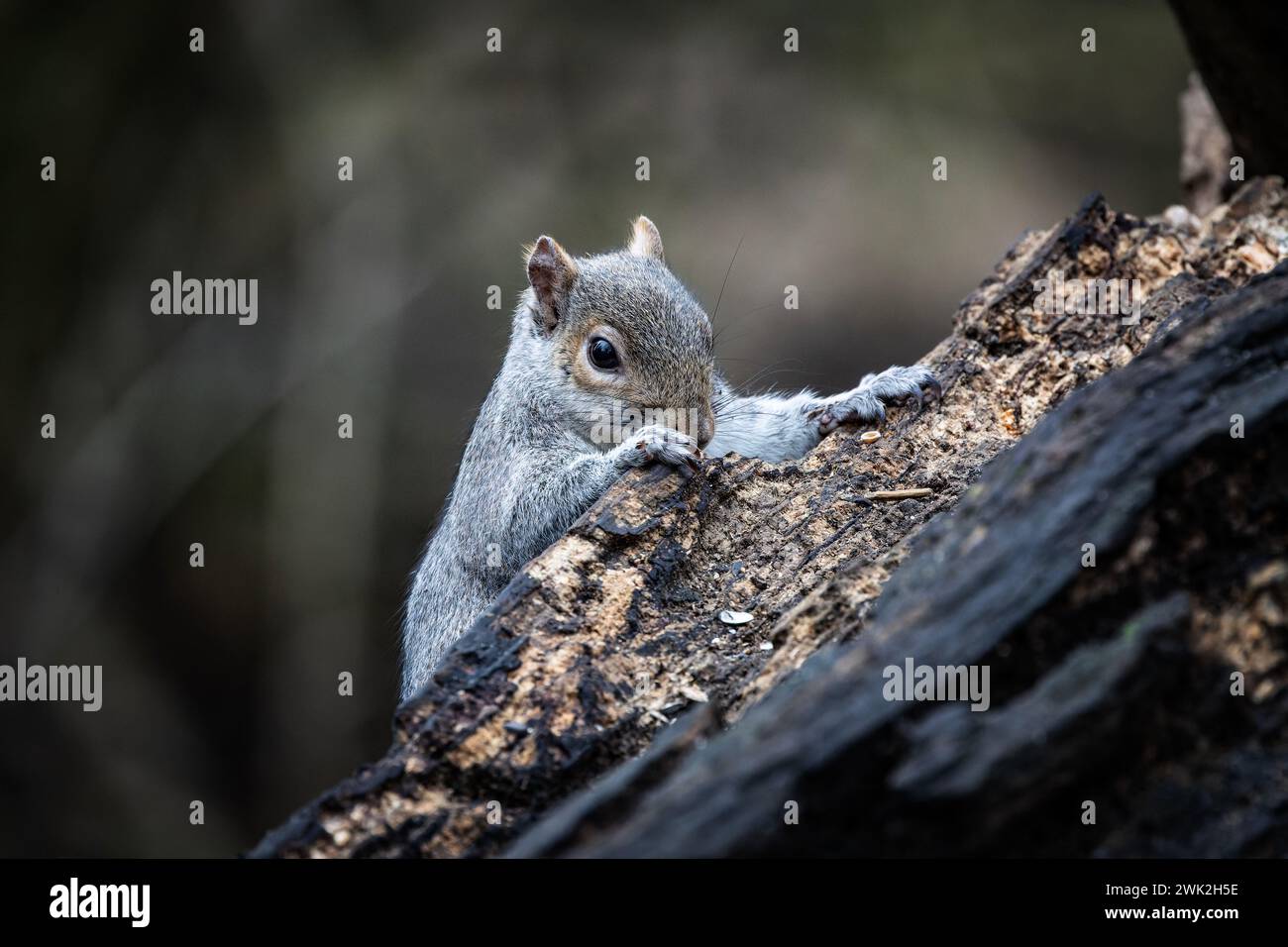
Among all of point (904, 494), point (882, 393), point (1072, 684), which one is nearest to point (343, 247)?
point (882, 393)

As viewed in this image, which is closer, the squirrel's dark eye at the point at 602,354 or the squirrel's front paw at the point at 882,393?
the squirrel's front paw at the point at 882,393

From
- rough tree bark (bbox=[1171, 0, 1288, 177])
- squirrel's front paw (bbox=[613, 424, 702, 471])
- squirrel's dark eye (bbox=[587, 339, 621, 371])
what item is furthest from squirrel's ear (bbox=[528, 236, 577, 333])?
rough tree bark (bbox=[1171, 0, 1288, 177])

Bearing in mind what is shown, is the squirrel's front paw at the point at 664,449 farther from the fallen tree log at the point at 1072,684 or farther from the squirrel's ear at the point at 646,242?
the squirrel's ear at the point at 646,242

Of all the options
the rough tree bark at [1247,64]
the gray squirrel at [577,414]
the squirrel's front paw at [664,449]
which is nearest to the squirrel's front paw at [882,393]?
the gray squirrel at [577,414]

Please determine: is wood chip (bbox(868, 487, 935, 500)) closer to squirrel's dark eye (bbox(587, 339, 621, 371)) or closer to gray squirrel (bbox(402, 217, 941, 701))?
gray squirrel (bbox(402, 217, 941, 701))

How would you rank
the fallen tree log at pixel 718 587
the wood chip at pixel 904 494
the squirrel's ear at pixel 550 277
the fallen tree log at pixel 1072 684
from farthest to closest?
the squirrel's ear at pixel 550 277
the wood chip at pixel 904 494
the fallen tree log at pixel 718 587
the fallen tree log at pixel 1072 684

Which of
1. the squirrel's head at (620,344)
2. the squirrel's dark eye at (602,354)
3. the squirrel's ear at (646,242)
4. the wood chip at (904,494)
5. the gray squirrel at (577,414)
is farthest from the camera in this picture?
the squirrel's ear at (646,242)

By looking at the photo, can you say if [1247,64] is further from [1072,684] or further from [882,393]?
[1072,684]
